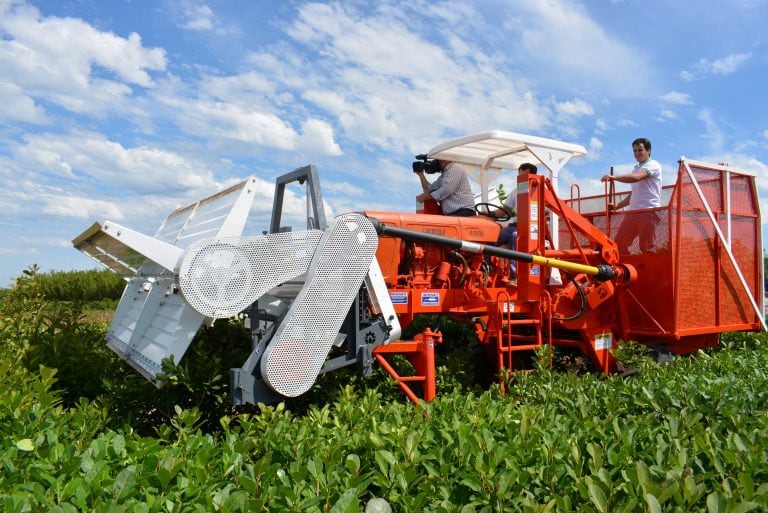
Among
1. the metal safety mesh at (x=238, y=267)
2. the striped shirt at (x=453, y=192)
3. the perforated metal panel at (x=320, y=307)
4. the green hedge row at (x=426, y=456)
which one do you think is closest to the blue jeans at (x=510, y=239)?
the striped shirt at (x=453, y=192)

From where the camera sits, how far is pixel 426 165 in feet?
23.7

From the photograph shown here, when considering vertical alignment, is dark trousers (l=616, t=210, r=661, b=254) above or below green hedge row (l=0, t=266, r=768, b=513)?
above

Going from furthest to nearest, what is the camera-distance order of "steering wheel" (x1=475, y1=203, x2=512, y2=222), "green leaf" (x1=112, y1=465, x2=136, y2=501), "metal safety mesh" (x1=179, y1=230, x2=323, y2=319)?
"steering wheel" (x1=475, y1=203, x2=512, y2=222) → "metal safety mesh" (x1=179, y1=230, x2=323, y2=319) → "green leaf" (x1=112, y1=465, x2=136, y2=501)

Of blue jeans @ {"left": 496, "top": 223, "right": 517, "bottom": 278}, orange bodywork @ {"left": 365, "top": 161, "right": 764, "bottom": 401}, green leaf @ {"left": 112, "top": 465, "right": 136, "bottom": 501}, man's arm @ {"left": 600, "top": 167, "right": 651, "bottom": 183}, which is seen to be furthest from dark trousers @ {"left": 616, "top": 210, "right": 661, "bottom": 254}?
green leaf @ {"left": 112, "top": 465, "right": 136, "bottom": 501}

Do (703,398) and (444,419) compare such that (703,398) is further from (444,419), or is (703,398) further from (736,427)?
(444,419)

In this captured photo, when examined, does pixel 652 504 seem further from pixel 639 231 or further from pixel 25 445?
pixel 639 231

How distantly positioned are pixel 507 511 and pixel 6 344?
4.47 metres

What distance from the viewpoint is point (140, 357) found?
476cm

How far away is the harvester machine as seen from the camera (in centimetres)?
397

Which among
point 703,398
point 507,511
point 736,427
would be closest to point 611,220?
point 703,398

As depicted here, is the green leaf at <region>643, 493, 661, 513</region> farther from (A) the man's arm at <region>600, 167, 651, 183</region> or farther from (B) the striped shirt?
(A) the man's arm at <region>600, 167, 651, 183</region>

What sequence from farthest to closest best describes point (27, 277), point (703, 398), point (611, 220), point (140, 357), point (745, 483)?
point (611, 220) → point (27, 277) → point (140, 357) → point (703, 398) → point (745, 483)

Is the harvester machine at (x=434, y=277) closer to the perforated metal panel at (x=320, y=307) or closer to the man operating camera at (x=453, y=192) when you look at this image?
the perforated metal panel at (x=320, y=307)

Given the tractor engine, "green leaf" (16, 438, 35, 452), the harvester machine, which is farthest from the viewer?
the tractor engine
